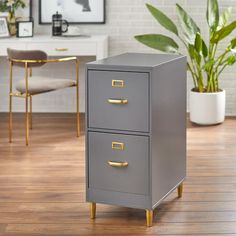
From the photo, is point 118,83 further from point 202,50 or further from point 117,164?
point 202,50

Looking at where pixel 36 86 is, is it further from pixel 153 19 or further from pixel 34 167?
pixel 153 19

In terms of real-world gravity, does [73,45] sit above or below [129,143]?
above

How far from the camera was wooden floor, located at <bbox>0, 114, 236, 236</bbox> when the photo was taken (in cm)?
377

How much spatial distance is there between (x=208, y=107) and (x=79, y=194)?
7.55ft

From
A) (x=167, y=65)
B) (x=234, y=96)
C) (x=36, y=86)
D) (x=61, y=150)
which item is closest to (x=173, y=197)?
(x=167, y=65)

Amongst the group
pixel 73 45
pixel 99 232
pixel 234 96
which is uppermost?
pixel 73 45

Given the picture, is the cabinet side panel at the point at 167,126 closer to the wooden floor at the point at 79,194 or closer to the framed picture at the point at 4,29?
the wooden floor at the point at 79,194

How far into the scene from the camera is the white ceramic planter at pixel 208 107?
20.7ft

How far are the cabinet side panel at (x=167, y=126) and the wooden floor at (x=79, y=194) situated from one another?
18 centimetres

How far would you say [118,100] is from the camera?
146 inches

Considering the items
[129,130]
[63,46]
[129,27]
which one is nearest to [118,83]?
[129,130]

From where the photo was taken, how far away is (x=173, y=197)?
14.0 feet

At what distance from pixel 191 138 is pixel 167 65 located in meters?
2.15

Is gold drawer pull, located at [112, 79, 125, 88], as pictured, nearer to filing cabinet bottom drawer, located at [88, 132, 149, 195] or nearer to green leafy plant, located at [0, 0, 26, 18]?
filing cabinet bottom drawer, located at [88, 132, 149, 195]
